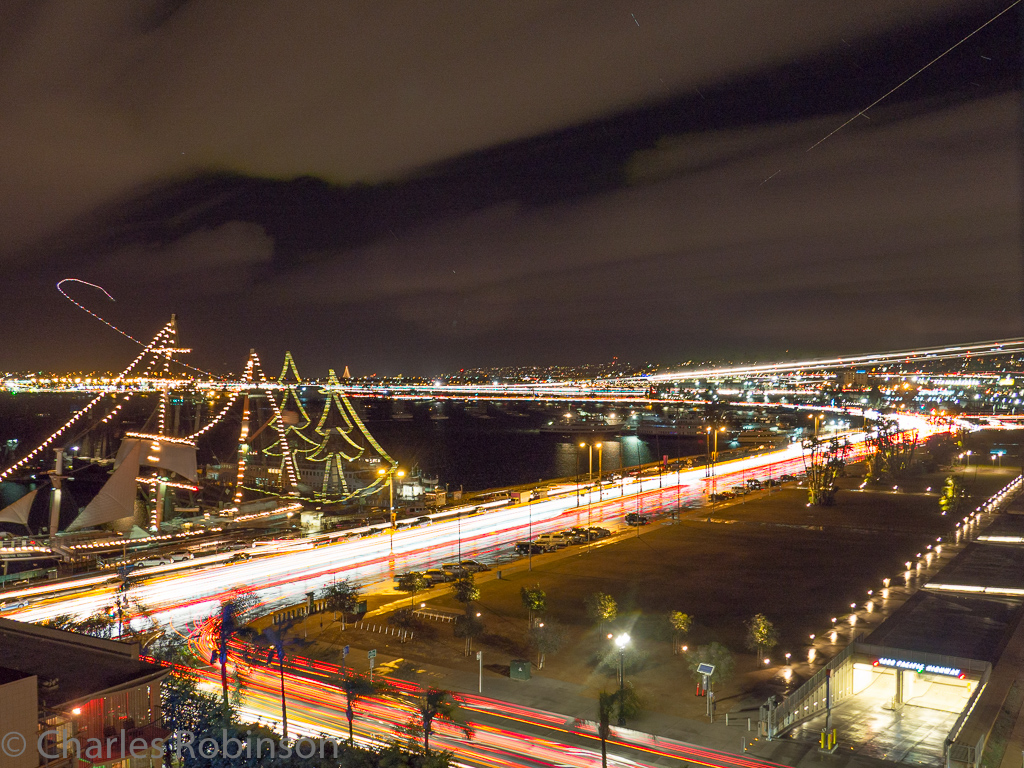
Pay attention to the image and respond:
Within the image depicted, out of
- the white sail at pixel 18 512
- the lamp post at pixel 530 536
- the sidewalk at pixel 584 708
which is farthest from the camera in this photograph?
the white sail at pixel 18 512

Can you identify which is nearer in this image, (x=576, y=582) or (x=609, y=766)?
(x=609, y=766)

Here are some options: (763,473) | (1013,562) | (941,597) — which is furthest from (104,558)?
(763,473)

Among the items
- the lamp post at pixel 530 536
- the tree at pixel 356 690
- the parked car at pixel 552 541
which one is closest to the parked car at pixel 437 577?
the lamp post at pixel 530 536

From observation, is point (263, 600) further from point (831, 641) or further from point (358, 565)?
point (831, 641)

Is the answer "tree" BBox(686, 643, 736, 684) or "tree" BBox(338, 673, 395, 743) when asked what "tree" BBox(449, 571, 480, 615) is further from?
"tree" BBox(686, 643, 736, 684)

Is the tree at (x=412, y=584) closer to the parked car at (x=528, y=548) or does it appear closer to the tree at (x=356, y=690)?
the parked car at (x=528, y=548)

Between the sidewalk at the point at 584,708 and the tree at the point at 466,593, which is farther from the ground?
the tree at the point at 466,593
